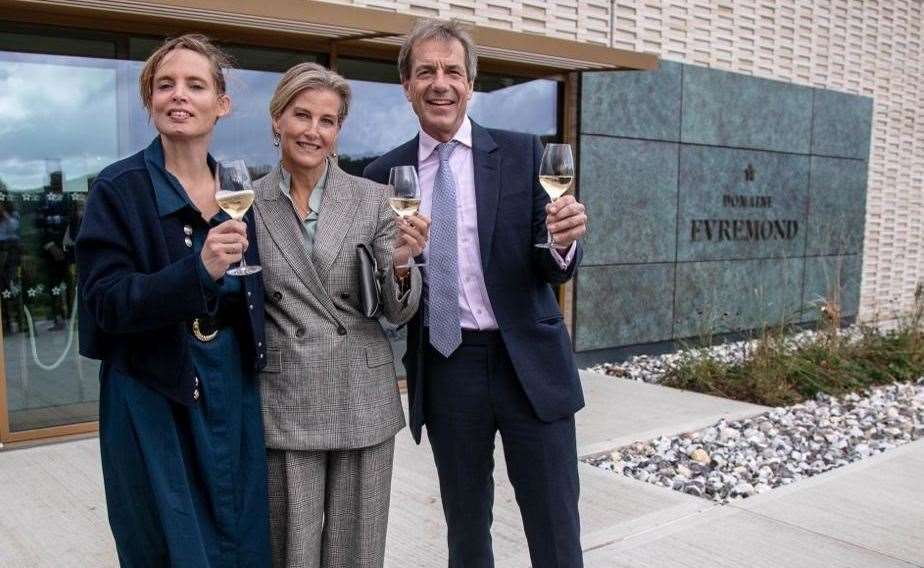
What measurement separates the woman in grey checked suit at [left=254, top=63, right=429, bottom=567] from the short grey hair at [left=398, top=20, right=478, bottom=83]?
361 millimetres

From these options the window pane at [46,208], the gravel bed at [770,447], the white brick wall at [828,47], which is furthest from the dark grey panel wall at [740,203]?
the window pane at [46,208]

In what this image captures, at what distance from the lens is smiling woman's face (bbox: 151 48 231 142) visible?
6.86ft

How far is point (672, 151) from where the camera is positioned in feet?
29.2

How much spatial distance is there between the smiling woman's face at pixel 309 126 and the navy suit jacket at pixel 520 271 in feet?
1.49

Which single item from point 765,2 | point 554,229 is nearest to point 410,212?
point 554,229

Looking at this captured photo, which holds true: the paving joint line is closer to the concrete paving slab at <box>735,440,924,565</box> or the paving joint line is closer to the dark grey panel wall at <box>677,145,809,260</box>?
the concrete paving slab at <box>735,440,924,565</box>

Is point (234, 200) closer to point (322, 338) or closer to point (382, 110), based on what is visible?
point (322, 338)

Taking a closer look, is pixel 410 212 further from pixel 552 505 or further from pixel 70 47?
pixel 70 47

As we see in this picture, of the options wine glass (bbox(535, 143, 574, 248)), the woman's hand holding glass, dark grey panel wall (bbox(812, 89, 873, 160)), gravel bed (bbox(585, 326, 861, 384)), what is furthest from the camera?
dark grey panel wall (bbox(812, 89, 873, 160))

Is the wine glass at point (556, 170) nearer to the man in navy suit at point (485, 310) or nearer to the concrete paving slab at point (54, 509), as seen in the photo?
the man in navy suit at point (485, 310)

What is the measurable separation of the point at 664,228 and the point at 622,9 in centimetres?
221

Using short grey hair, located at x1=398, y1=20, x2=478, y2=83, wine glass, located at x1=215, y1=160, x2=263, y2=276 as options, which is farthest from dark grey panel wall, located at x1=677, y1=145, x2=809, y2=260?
wine glass, located at x1=215, y1=160, x2=263, y2=276

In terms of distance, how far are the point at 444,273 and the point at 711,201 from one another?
7.29 meters

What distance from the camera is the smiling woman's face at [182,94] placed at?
209cm
